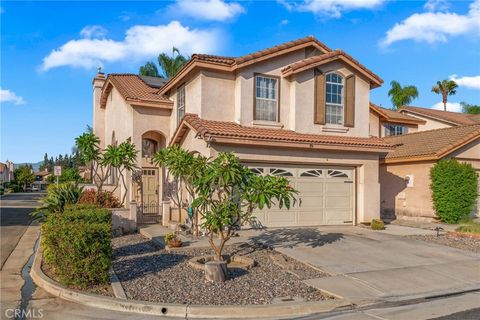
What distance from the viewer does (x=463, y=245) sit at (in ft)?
40.5

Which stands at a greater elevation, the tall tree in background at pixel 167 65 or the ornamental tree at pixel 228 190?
the tall tree in background at pixel 167 65

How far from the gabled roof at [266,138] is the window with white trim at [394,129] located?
10.0m

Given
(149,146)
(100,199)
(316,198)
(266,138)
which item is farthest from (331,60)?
(100,199)

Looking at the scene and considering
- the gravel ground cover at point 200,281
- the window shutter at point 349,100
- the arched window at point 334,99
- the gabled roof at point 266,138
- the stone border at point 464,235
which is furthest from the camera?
the window shutter at point 349,100

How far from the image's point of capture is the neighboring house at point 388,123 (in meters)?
23.6

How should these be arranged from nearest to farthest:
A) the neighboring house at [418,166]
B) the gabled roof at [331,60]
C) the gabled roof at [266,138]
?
1. the gabled roof at [266,138]
2. the gabled roof at [331,60]
3. the neighboring house at [418,166]

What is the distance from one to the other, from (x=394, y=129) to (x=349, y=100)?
36.1 ft

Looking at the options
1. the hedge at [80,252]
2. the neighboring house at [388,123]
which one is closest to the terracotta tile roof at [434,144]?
the neighboring house at [388,123]

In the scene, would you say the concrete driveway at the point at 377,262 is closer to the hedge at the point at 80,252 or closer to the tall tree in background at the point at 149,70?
the hedge at the point at 80,252

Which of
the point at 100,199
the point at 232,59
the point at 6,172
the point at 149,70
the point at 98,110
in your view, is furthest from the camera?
the point at 6,172

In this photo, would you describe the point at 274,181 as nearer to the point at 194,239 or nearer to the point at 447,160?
the point at 194,239

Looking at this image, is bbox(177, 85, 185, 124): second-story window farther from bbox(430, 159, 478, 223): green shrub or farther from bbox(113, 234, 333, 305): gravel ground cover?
bbox(430, 159, 478, 223): green shrub

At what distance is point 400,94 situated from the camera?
4862cm

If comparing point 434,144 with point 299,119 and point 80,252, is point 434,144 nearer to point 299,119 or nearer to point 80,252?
point 299,119
